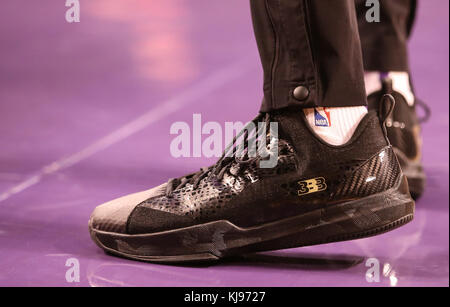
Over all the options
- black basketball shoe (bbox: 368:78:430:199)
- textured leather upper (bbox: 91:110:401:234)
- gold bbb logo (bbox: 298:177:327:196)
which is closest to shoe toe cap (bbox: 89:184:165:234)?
textured leather upper (bbox: 91:110:401:234)

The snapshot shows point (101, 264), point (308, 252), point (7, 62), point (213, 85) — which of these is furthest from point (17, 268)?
point (7, 62)

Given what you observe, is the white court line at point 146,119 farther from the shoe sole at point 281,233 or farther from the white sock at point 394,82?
the white sock at point 394,82

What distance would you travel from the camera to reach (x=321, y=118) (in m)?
0.93

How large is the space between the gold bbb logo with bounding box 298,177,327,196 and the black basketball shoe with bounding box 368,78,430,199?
0.51 meters

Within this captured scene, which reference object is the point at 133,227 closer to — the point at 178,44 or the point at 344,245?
the point at 344,245

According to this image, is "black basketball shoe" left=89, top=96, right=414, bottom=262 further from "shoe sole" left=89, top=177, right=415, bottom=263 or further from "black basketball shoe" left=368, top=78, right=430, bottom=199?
"black basketball shoe" left=368, top=78, right=430, bottom=199

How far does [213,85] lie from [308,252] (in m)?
1.57

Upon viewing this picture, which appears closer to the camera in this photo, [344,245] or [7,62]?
[344,245]

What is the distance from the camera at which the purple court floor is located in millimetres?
914

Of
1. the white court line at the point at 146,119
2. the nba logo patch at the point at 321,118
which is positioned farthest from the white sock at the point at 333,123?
the white court line at the point at 146,119

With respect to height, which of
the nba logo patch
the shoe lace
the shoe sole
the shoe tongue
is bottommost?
the shoe sole

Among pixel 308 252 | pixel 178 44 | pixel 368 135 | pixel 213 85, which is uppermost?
pixel 178 44

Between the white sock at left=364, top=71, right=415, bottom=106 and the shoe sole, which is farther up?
the white sock at left=364, top=71, right=415, bottom=106

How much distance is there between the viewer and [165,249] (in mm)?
926
